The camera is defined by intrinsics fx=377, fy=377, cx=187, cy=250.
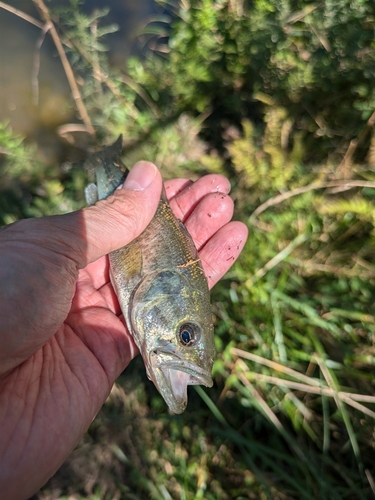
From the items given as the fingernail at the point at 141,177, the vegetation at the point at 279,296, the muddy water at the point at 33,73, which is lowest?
the vegetation at the point at 279,296

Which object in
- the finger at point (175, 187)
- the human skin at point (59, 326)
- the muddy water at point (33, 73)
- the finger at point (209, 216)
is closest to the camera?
the human skin at point (59, 326)

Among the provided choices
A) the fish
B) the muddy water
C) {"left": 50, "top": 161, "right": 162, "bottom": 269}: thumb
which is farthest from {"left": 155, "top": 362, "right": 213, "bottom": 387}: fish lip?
the muddy water

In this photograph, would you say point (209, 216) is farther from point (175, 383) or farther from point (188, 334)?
point (175, 383)

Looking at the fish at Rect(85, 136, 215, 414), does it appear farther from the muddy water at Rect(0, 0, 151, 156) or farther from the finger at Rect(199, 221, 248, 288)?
the muddy water at Rect(0, 0, 151, 156)

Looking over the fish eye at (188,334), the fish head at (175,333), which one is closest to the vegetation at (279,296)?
the fish head at (175,333)

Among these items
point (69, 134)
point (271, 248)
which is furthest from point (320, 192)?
point (69, 134)

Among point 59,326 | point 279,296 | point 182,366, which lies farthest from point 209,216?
point 59,326

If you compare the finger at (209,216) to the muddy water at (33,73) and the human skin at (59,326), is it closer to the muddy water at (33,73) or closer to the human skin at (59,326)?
the human skin at (59,326)
